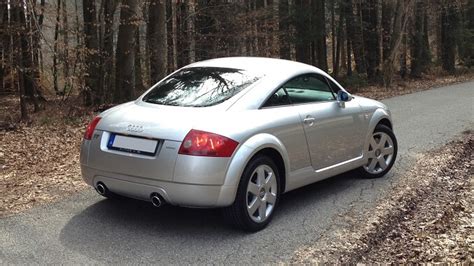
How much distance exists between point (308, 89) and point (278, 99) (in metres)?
0.67

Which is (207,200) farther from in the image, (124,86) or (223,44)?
(223,44)

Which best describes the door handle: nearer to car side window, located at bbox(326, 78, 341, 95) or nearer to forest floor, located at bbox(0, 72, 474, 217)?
car side window, located at bbox(326, 78, 341, 95)

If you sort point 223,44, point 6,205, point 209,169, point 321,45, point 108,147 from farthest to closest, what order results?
1. point 321,45
2. point 223,44
3. point 6,205
4. point 108,147
5. point 209,169

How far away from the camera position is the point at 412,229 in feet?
17.5

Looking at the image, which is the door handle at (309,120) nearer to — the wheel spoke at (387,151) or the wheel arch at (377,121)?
the wheel arch at (377,121)

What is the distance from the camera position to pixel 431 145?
31.2 feet

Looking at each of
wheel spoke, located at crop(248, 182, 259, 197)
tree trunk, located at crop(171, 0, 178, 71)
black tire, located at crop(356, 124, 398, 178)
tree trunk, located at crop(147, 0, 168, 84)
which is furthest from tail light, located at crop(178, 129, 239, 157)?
tree trunk, located at crop(171, 0, 178, 71)

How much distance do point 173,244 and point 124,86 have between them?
11.9m

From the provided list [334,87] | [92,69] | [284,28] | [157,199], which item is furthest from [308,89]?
[284,28]

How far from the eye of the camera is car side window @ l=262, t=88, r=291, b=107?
5.49 meters

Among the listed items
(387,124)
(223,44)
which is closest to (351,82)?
(223,44)

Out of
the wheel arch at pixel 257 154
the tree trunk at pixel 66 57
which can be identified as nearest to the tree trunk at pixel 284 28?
the tree trunk at pixel 66 57

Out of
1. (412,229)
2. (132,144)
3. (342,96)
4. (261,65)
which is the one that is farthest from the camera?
(342,96)

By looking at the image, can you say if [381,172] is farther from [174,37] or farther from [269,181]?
[174,37]
